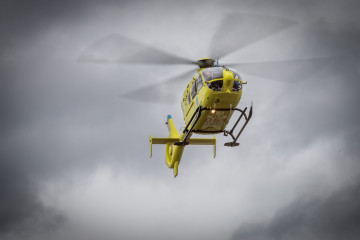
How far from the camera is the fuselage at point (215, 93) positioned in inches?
1578

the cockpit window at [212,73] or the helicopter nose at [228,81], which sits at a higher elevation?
the cockpit window at [212,73]

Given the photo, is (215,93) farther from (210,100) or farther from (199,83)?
(199,83)

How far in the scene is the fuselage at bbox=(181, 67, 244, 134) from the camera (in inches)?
1578

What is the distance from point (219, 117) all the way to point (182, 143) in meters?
5.14

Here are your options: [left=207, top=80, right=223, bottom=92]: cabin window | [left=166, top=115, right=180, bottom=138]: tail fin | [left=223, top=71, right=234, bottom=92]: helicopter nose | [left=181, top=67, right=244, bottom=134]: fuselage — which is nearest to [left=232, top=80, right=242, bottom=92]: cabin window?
[left=181, top=67, right=244, bottom=134]: fuselage

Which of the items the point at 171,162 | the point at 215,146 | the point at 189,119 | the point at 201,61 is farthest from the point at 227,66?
the point at 171,162

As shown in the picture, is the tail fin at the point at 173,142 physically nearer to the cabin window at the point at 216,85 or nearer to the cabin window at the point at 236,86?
the cabin window at the point at 216,85

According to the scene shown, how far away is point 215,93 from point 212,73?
158cm

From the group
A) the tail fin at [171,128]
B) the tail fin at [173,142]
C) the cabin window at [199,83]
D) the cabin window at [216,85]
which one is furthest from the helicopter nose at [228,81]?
the tail fin at [171,128]

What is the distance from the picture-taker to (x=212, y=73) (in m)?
40.5

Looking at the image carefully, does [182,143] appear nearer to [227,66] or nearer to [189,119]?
[189,119]

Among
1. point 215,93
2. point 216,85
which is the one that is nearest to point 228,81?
point 216,85

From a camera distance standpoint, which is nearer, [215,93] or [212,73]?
[215,93]

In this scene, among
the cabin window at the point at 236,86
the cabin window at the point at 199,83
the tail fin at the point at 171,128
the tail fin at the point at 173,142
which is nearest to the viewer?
the cabin window at the point at 236,86
